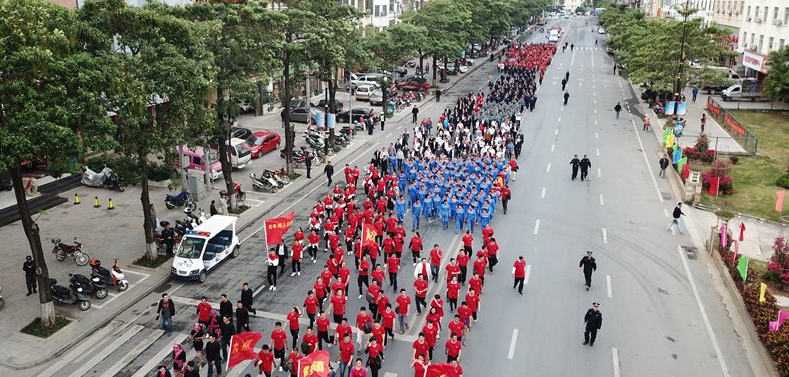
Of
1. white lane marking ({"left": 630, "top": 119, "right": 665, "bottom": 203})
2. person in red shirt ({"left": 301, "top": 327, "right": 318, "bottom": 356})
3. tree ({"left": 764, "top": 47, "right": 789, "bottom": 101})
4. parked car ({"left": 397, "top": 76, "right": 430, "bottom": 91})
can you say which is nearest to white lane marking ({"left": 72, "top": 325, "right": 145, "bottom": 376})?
person in red shirt ({"left": 301, "top": 327, "right": 318, "bottom": 356})

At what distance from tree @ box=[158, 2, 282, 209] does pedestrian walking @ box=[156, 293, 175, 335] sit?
887 centimetres

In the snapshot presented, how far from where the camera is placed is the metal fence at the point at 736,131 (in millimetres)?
39875

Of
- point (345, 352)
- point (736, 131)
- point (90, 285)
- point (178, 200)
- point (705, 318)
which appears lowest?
point (705, 318)

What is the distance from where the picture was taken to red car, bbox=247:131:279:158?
38.7 metres

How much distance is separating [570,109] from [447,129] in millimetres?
18176

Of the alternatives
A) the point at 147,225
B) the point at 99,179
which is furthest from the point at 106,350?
the point at 99,179

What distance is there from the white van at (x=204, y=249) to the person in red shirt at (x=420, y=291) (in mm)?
7710

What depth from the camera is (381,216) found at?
24062 millimetres

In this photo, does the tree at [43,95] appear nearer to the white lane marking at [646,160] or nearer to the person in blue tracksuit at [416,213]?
the person in blue tracksuit at [416,213]

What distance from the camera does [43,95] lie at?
16.2 meters

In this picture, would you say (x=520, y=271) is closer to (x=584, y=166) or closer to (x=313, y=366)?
(x=313, y=366)

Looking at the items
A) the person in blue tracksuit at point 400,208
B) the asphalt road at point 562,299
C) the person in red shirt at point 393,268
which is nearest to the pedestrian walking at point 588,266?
the asphalt road at point 562,299

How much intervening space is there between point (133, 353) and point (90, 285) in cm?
396

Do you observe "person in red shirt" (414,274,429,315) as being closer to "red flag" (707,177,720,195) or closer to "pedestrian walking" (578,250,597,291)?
"pedestrian walking" (578,250,597,291)
